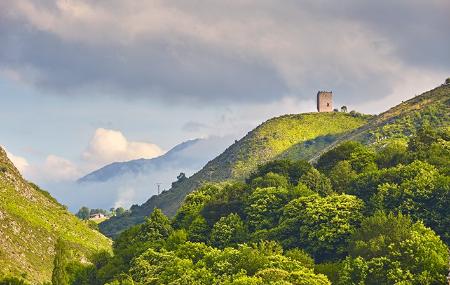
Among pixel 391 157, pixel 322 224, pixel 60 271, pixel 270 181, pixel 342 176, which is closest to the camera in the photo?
pixel 322 224

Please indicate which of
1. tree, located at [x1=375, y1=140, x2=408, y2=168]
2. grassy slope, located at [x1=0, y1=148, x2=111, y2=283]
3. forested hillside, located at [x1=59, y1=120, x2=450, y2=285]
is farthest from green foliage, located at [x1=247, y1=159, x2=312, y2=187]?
grassy slope, located at [x1=0, y1=148, x2=111, y2=283]

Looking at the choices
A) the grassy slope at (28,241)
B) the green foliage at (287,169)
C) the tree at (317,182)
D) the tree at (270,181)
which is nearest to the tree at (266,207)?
the tree at (317,182)

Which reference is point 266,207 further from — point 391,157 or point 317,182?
point 391,157

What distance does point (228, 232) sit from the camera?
124750mm

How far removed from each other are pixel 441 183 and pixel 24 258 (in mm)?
92413

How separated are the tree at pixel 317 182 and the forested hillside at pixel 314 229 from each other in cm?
20

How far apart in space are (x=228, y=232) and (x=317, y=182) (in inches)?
763

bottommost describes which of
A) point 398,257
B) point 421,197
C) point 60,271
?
point 398,257

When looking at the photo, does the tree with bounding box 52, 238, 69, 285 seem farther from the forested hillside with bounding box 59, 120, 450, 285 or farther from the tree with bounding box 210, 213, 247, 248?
the tree with bounding box 210, 213, 247, 248

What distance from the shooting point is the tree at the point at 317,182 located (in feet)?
433

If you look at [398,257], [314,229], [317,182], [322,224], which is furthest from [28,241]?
[398,257]

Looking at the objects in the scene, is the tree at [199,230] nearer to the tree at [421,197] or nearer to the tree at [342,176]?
the tree at [342,176]

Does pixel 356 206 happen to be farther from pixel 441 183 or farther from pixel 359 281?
pixel 359 281

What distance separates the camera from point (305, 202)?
120812 mm
